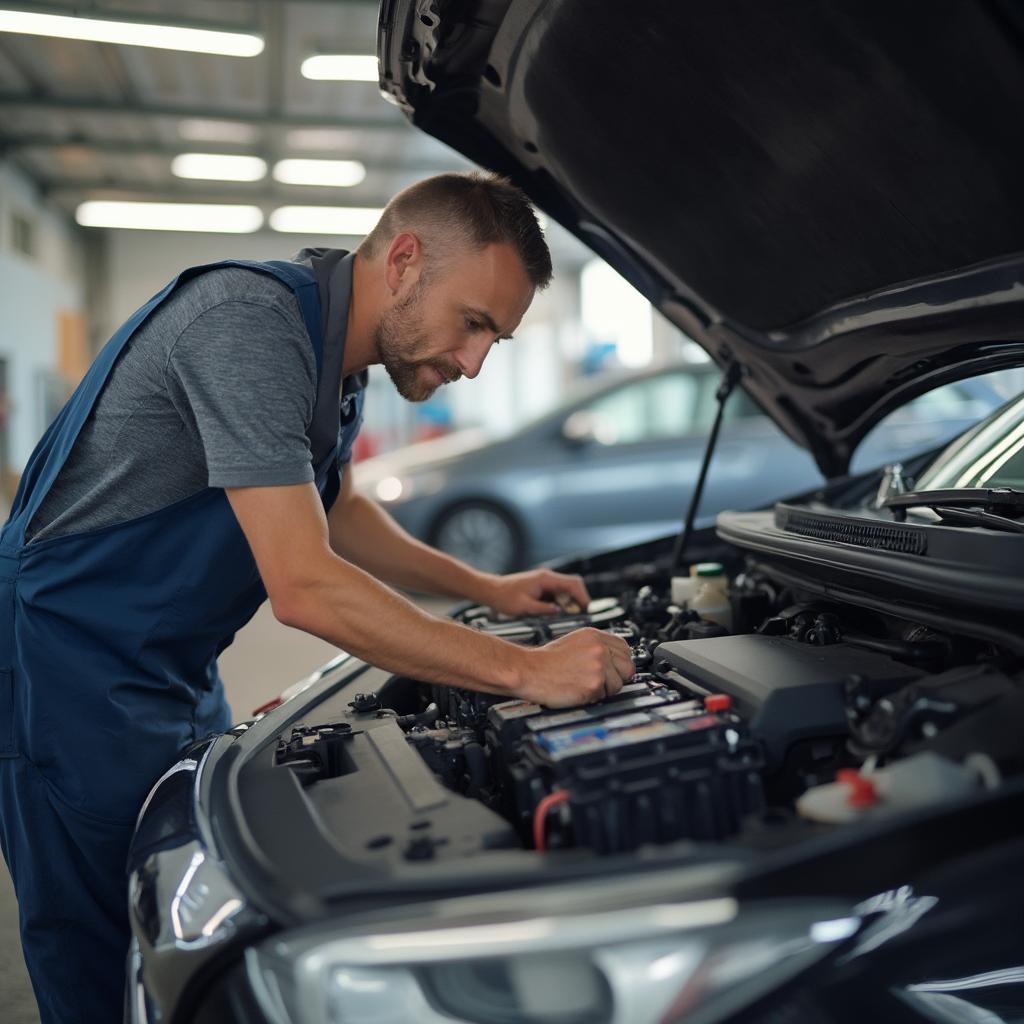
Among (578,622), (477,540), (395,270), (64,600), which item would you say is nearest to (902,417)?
(477,540)

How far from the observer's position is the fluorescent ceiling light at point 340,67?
7.51 meters

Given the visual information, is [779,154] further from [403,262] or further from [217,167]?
[217,167]

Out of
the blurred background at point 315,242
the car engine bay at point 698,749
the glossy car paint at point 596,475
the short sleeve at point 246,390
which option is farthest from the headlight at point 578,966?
the glossy car paint at point 596,475

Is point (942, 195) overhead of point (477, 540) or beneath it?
overhead


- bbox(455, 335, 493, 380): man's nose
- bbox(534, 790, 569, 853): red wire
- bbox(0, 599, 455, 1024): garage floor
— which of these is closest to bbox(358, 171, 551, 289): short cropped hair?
bbox(455, 335, 493, 380): man's nose

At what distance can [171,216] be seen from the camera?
1288 cm

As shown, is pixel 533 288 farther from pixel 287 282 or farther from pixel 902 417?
pixel 902 417

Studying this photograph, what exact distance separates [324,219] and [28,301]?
3.90 m

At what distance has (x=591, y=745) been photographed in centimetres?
111

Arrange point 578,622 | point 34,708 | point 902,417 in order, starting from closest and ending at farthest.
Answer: point 34,708
point 578,622
point 902,417

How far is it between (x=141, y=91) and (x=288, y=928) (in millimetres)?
9225

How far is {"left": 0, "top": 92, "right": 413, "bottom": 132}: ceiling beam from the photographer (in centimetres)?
874

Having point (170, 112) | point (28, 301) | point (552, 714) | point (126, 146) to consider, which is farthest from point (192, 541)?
point (28, 301)

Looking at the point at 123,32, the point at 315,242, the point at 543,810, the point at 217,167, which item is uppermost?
the point at 217,167
